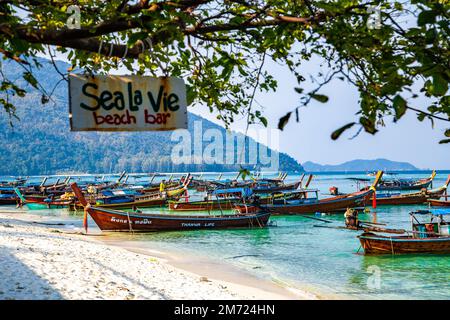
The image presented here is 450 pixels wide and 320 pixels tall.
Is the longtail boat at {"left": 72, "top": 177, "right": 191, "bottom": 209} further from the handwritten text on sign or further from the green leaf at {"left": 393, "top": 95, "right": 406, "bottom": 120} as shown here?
the green leaf at {"left": 393, "top": 95, "right": 406, "bottom": 120}

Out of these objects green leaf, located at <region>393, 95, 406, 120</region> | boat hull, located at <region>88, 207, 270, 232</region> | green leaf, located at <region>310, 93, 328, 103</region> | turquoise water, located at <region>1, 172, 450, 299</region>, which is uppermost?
green leaf, located at <region>310, 93, 328, 103</region>

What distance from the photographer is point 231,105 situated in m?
6.20

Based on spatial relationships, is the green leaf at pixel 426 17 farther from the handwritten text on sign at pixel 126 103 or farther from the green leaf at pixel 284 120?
the handwritten text on sign at pixel 126 103

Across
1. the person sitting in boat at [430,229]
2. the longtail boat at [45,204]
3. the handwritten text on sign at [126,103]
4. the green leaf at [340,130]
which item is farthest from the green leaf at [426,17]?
the longtail boat at [45,204]

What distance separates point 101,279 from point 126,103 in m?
7.30

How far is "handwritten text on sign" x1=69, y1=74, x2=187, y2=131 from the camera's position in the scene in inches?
152

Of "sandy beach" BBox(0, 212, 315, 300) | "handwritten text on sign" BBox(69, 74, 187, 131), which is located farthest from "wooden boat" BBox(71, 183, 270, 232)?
"handwritten text on sign" BBox(69, 74, 187, 131)

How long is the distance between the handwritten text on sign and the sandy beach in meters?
5.30

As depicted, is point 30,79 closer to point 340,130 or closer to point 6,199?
point 340,130

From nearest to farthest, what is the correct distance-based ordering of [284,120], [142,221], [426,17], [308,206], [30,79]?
[426,17], [284,120], [30,79], [142,221], [308,206]

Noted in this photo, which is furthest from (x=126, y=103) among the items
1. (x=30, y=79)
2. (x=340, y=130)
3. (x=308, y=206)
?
(x=308, y=206)

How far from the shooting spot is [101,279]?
10219mm

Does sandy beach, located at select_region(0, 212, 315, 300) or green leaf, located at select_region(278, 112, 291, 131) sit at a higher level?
green leaf, located at select_region(278, 112, 291, 131)
